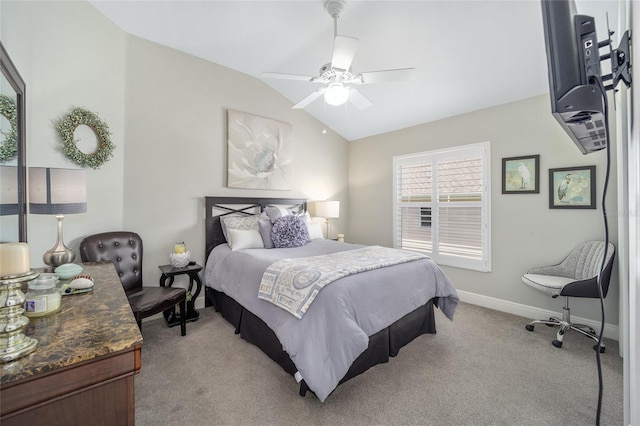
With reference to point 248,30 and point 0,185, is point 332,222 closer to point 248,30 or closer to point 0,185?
point 248,30

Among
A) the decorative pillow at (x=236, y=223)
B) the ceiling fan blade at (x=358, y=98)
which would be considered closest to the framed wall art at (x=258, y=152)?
the decorative pillow at (x=236, y=223)

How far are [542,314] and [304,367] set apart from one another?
299 centimetres

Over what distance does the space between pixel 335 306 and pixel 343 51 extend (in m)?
1.94

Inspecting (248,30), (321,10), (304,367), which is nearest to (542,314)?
(304,367)

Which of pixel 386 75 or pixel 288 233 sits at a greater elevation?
pixel 386 75

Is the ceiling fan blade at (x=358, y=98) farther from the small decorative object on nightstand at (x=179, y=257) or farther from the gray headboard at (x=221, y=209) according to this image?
the small decorative object on nightstand at (x=179, y=257)

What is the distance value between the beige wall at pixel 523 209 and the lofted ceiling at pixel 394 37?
→ 0.25 metres

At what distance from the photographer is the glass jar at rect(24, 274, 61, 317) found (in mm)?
1021

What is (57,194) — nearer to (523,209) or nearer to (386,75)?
(386,75)

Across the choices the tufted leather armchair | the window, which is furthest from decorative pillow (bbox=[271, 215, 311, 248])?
the window

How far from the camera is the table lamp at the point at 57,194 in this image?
1.75m

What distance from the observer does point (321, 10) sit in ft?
8.45

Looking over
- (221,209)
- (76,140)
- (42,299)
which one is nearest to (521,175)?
(221,209)

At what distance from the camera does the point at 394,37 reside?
276 cm
